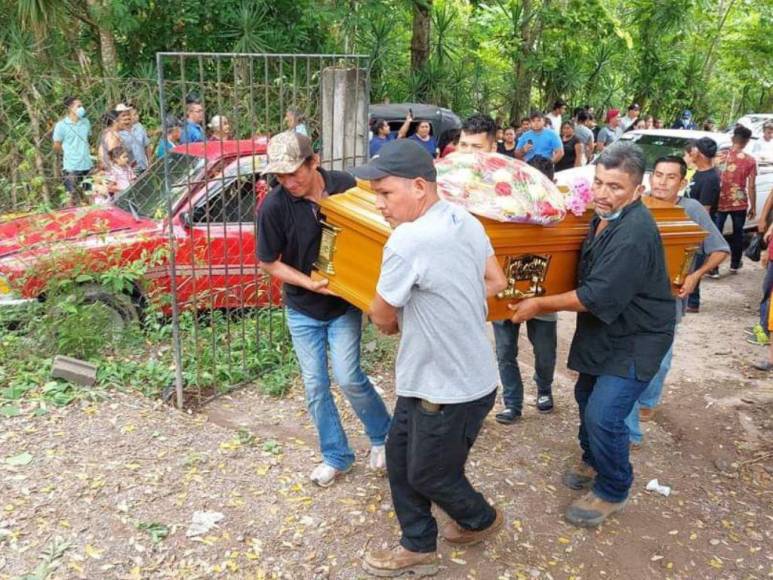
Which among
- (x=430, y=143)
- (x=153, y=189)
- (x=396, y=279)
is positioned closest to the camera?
(x=396, y=279)

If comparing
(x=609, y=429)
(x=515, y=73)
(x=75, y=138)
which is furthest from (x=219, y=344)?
(x=515, y=73)

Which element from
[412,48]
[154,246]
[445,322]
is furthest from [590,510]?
[412,48]

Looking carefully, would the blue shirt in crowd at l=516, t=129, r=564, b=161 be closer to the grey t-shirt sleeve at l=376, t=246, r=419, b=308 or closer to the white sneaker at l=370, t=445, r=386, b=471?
the white sneaker at l=370, t=445, r=386, b=471

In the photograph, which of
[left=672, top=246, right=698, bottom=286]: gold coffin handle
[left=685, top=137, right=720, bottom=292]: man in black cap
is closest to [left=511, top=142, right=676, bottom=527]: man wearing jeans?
[left=672, top=246, right=698, bottom=286]: gold coffin handle

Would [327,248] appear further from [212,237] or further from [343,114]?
[212,237]

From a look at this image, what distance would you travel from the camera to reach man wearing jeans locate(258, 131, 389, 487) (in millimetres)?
3098

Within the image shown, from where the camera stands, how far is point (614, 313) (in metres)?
2.83

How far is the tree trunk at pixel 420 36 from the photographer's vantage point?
1306 cm

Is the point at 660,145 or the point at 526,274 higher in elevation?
the point at 526,274

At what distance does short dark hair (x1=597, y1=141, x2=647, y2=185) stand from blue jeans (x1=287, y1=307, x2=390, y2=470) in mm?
1278

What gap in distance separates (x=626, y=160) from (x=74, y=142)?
5.74m

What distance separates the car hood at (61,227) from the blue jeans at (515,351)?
8.68 ft

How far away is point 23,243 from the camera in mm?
4633

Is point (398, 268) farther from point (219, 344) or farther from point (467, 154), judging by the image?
point (219, 344)
